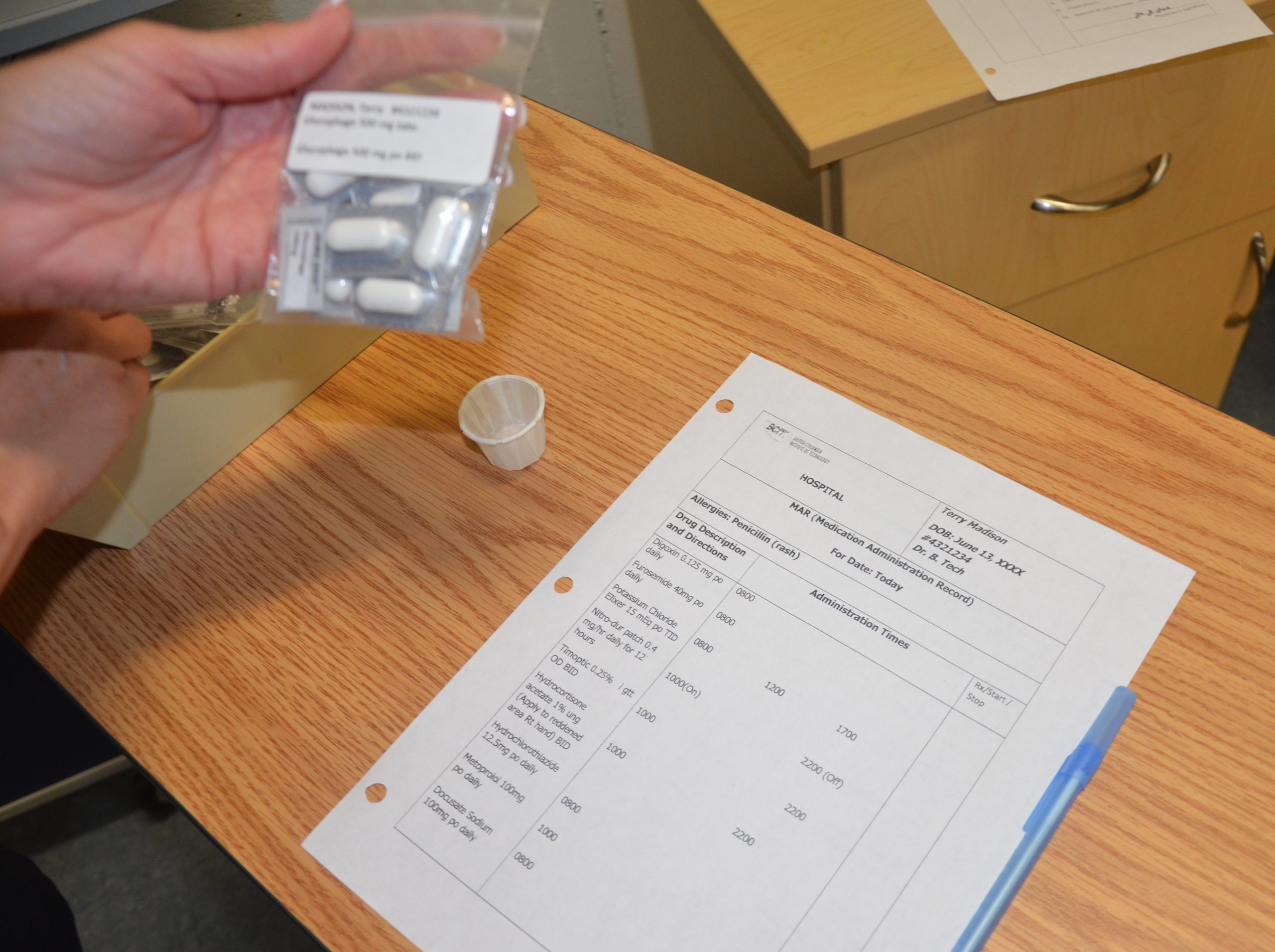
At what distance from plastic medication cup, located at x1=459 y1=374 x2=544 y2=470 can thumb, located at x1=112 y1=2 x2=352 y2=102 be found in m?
0.21

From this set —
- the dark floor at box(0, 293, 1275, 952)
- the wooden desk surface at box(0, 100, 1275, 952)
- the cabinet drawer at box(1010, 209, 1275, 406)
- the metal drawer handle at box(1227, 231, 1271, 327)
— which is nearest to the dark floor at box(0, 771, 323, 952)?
the dark floor at box(0, 293, 1275, 952)

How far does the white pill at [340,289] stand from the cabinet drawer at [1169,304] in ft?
2.45

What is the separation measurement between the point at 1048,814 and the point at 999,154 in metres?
0.59

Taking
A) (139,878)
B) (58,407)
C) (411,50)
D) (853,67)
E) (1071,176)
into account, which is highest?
(1071,176)

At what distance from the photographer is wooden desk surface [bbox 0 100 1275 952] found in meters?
0.45

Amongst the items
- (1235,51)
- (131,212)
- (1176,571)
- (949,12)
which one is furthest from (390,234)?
(1235,51)

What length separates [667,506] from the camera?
57cm

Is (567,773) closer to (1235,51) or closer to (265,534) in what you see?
(265,534)

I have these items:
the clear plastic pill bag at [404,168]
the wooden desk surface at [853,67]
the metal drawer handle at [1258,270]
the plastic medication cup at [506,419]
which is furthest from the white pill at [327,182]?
the metal drawer handle at [1258,270]

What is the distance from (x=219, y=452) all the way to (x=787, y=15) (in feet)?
2.01

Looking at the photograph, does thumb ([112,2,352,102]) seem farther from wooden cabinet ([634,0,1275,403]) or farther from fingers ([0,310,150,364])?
wooden cabinet ([634,0,1275,403])

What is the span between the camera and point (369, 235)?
1.56ft

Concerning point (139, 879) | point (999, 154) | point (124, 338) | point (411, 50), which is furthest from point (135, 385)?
point (139, 879)

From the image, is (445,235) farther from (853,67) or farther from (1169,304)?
(1169,304)
